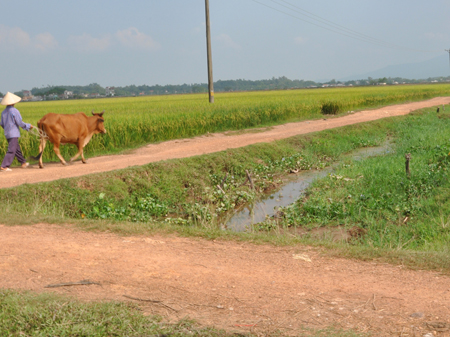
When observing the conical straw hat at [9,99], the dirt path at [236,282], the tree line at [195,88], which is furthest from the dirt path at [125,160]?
the tree line at [195,88]

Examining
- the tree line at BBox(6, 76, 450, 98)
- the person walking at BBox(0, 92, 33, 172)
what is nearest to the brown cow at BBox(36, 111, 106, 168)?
the person walking at BBox(0, 92, 33, 172)

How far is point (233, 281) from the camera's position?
13.5 feet

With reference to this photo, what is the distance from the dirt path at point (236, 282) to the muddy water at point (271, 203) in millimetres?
2166

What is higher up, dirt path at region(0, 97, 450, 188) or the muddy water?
dirt path at region(0, 97, 450, 188)

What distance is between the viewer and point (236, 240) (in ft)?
17.7

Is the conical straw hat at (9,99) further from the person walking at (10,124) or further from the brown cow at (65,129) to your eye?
the brown cow at (65,129)

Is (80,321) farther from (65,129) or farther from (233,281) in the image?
(65,129)

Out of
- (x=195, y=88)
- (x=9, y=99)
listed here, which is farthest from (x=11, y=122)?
(x=195, y=88)

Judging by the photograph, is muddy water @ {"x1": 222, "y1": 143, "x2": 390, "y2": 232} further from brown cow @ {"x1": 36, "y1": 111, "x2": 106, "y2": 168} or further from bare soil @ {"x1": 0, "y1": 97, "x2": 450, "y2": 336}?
brown cow @ {"x1": 36, "y1": 111, "x2": 106, "y2": 168}

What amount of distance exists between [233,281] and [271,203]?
5.36m

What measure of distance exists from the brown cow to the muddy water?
157 inches

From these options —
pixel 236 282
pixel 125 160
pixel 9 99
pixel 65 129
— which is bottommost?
pixel 236 282

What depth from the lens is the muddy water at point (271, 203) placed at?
26.2 feet

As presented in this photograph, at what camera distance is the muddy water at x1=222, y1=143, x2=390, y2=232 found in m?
8.00
